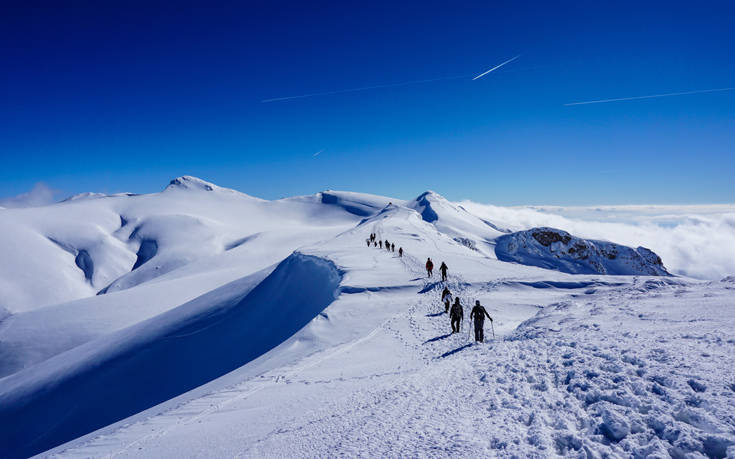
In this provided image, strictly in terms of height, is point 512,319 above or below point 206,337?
above

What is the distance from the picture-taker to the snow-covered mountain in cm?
604

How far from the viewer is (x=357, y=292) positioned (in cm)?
2325

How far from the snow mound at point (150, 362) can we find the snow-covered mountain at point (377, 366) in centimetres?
14

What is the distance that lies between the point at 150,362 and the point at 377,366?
70.6ft

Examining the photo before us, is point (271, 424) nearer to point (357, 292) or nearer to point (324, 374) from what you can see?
point (324, 374)

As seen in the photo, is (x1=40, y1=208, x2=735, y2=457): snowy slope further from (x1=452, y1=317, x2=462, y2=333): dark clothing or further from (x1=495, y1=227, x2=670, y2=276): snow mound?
(x1=495, y1=227, x2=670, y2=276): snow mound

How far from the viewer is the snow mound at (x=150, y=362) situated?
22.4 m

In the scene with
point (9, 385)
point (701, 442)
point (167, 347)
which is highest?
point (701, 442)

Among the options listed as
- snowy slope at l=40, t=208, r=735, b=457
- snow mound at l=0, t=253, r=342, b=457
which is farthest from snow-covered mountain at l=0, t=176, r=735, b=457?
snow mound at l=0, t=253, r=342, b=457

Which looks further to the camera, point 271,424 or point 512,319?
point 512,319

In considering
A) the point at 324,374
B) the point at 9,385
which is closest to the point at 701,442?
the point at 324,374

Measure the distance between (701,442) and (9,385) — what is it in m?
43.3

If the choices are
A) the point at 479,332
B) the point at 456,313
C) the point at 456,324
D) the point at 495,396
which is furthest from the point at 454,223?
the point at 495,396

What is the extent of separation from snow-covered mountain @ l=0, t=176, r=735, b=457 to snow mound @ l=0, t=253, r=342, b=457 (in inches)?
5.7
